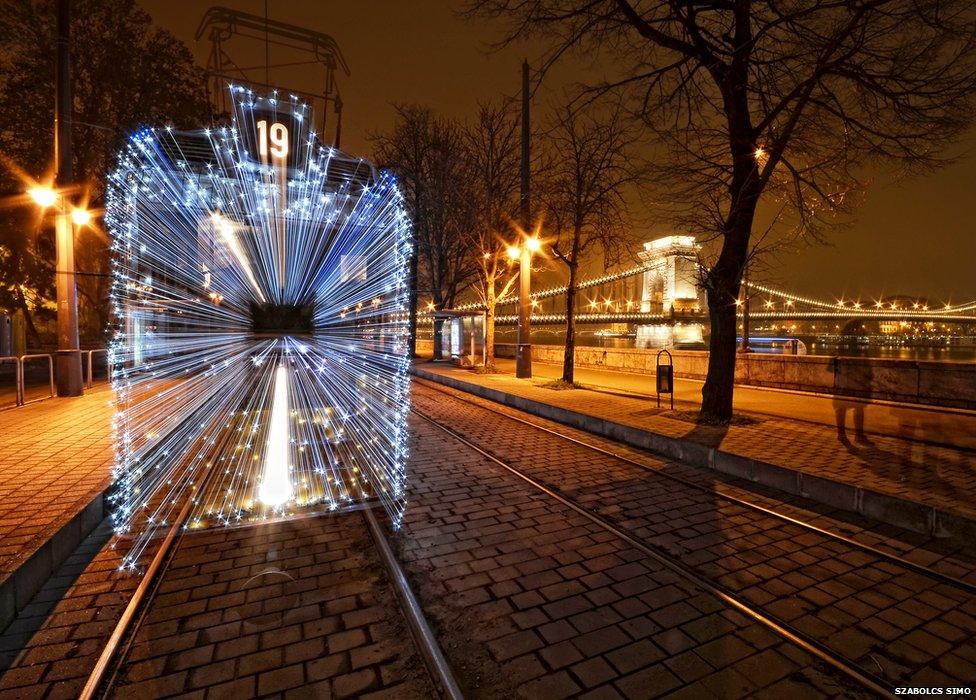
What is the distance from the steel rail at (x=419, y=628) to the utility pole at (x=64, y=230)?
36.8 ft

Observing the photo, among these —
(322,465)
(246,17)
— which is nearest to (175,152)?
(246,17)

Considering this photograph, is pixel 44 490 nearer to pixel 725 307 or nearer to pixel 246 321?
pixel 725 307

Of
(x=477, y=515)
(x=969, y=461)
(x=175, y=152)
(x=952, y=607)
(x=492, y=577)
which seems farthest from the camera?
(x=175, y=152)

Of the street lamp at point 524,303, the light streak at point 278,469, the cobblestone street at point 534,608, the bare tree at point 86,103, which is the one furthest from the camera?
the bare tree at point 86,103

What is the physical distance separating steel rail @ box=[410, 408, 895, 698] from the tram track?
1996 mm

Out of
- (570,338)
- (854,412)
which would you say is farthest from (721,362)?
(570,338)

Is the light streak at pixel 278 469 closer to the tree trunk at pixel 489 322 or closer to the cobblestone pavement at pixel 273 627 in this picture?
the cobblestone pavement at pixel 273 627

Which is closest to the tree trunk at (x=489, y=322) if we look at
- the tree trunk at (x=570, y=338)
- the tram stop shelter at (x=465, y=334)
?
the tram stop shelter at (x=465, y=334)

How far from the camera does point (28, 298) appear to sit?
24172 mm

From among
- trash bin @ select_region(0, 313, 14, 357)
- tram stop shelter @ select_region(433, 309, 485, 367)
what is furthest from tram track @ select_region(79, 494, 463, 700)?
tram stop shelter @ select_region(433, 309, 485, 367)

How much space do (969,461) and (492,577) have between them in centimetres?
691

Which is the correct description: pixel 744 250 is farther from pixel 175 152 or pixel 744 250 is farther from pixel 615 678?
pixel 175 152

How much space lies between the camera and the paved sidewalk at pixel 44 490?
3.59 meters

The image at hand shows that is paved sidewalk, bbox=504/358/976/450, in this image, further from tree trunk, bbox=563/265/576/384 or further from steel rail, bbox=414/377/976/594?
steel rail, bbox=414/377/976/594
